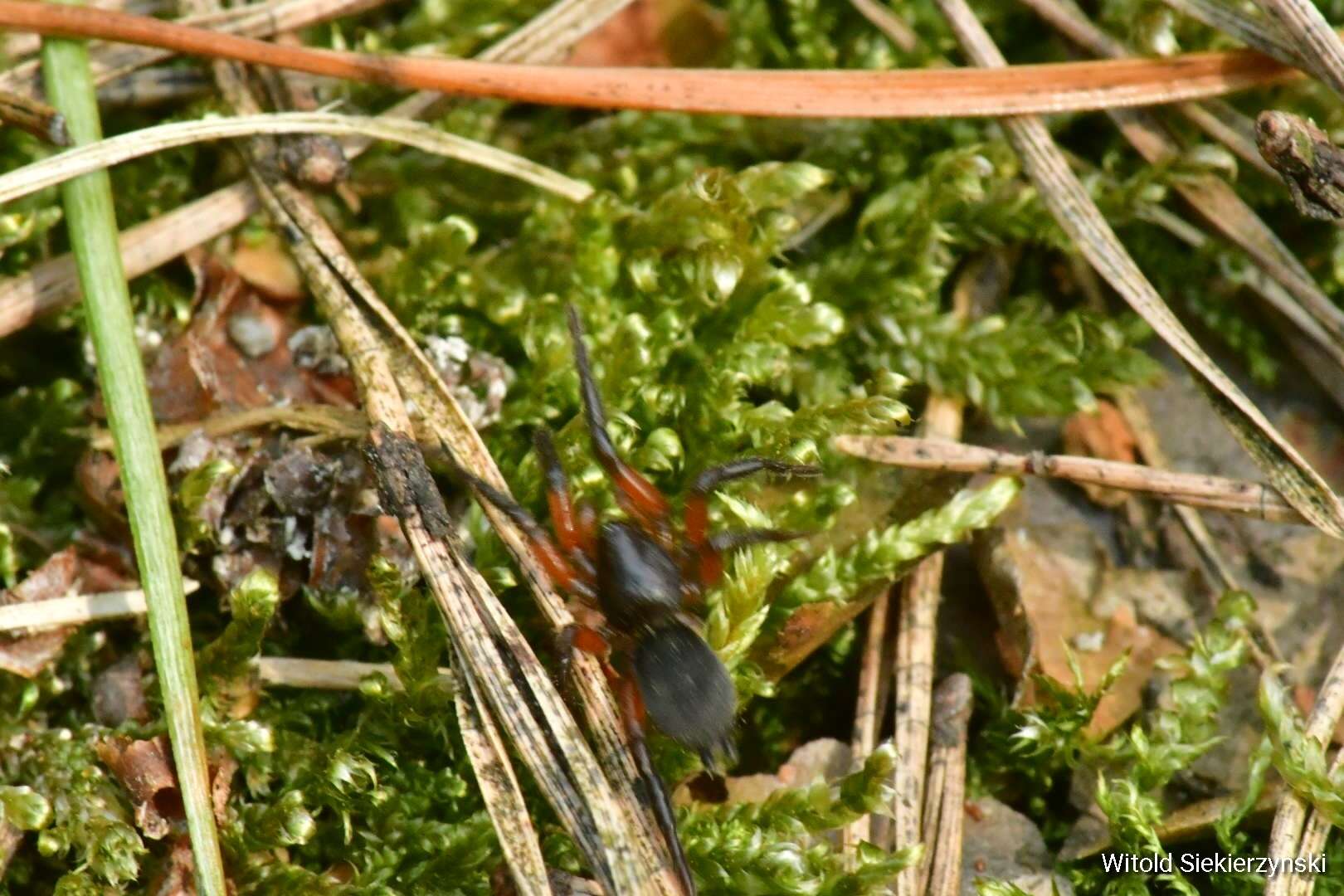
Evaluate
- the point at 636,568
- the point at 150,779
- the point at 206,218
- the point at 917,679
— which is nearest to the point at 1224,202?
the point at 917,679

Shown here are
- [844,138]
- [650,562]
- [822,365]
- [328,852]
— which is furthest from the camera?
[844,138]

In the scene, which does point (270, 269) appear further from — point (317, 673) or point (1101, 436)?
point (1101, 436)

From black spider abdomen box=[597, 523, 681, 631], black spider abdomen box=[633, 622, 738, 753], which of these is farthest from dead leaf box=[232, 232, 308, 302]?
black spider abdomen box=[633, 622, 738, 753]

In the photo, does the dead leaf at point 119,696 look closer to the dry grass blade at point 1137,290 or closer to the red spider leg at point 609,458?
the red spider leg at point 609,458

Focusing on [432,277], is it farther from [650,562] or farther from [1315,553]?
[1315,553]

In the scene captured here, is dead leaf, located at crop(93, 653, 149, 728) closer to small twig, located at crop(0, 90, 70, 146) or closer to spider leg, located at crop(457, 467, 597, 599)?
spider leg, located at crop(457, 467, 597, 599)

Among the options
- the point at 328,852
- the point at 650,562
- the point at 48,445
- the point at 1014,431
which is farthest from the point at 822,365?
the point at 48,445

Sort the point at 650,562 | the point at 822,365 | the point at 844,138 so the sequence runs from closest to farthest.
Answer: the point at 650,562 → the point at 822,365 → the point at 844,138
